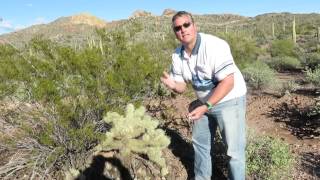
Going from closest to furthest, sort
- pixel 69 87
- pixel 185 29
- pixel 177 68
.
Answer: pixel 185 29 → pixel 177 68 → pixel 69 87

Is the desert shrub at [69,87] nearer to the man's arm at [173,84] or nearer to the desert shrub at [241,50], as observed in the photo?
the man's arm at [173,84]

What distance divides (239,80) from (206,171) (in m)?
1.15

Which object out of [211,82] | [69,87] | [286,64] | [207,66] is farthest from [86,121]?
[286,64]

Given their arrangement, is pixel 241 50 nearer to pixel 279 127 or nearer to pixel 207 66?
pixel 279 127

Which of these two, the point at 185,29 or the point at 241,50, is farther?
the point at 241,50

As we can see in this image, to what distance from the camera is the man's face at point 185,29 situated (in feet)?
14.1

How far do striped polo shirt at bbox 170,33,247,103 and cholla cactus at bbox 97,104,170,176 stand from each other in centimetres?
61

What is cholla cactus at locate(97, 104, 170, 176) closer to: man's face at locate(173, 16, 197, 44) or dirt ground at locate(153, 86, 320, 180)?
dirt ground at locate(153, 86, 320, 180)

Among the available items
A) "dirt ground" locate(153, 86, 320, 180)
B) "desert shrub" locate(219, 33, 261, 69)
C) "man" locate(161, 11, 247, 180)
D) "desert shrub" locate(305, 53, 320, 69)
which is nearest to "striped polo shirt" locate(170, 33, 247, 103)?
"man" locate(161, 11, 247, 180)

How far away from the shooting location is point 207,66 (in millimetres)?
4273

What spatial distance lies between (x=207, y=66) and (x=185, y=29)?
382mm

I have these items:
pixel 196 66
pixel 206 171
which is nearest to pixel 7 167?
pixel 206 171

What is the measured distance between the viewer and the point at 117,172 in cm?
559

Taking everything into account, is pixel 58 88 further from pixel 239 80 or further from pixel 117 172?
pixel 239 80
